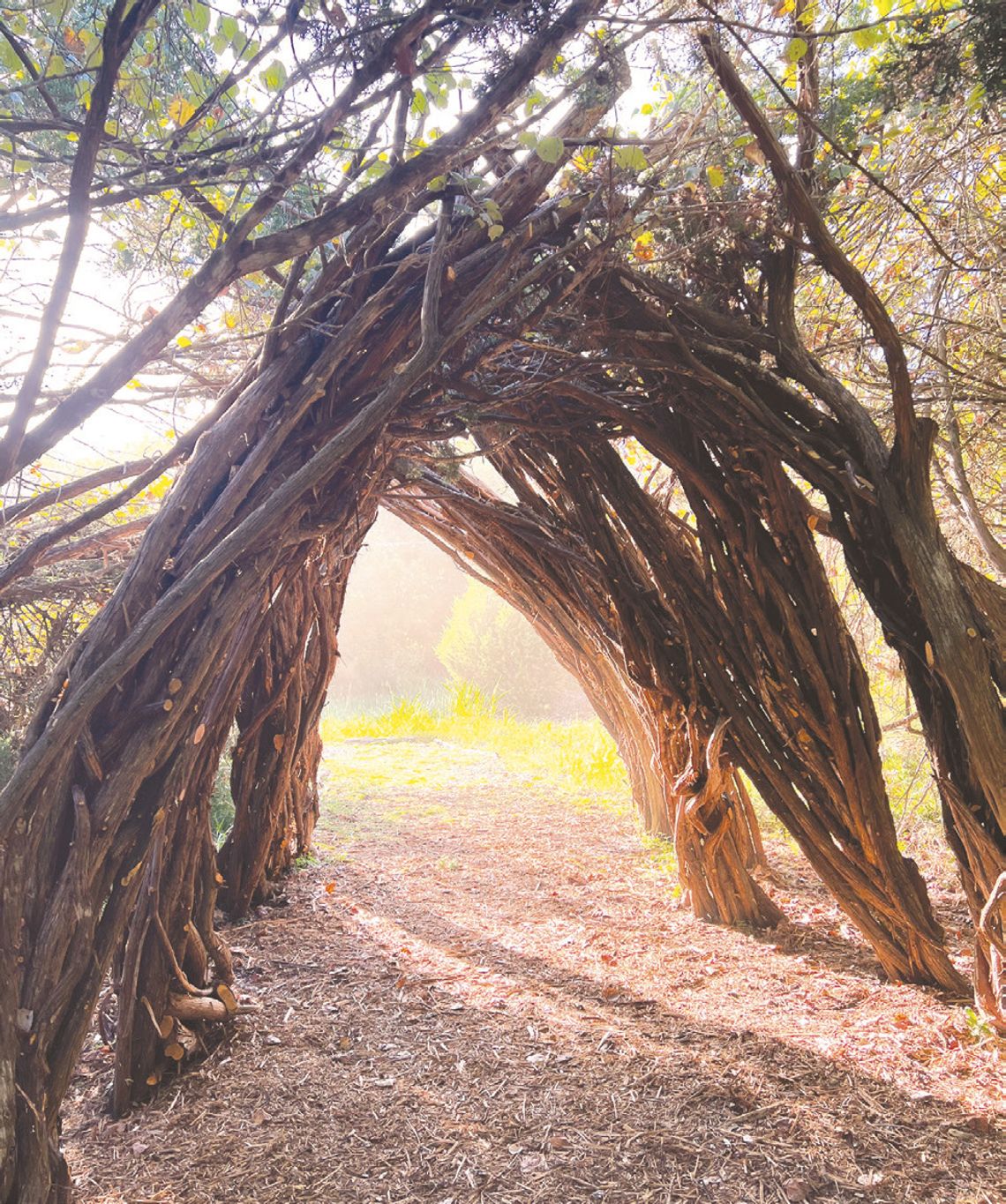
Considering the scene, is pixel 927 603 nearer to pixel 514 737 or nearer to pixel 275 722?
pixel 275 722

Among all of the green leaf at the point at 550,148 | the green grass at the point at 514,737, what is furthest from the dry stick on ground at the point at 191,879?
the green grass at the point at 514,737

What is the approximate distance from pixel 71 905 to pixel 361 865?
2.42 meters

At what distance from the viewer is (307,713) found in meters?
3.17

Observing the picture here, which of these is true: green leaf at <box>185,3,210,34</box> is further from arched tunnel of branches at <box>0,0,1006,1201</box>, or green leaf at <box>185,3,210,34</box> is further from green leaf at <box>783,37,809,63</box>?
green leaf at <box>783,37,809,63</box>

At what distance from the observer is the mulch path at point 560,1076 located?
1507mm

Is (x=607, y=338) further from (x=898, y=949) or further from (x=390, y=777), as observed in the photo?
(x=390, y=777)

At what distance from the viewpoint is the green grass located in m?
5.81

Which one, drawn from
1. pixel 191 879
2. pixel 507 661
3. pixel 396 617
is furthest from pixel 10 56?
pixel 396 617

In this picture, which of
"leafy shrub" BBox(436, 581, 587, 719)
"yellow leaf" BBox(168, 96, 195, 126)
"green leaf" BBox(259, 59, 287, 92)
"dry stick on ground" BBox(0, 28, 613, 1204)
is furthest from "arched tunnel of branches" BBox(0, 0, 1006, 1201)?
"leafy shrub" BBox(436, 581, 587, 719)

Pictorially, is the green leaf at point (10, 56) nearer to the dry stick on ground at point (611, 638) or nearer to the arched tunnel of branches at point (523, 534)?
the arched tunnel of branches at point (523, 534)

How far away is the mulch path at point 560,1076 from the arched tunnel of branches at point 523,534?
6.9 inches

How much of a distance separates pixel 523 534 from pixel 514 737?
550 centimetres

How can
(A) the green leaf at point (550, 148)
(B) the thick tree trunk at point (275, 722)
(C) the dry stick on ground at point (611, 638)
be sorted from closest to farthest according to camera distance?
(A) the green leaf at point (550, 148) → (C) the dry stick on ground at point (611, 638) → (B) the thick tree trunk at point (275, 722)

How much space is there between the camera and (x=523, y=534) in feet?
8.91
